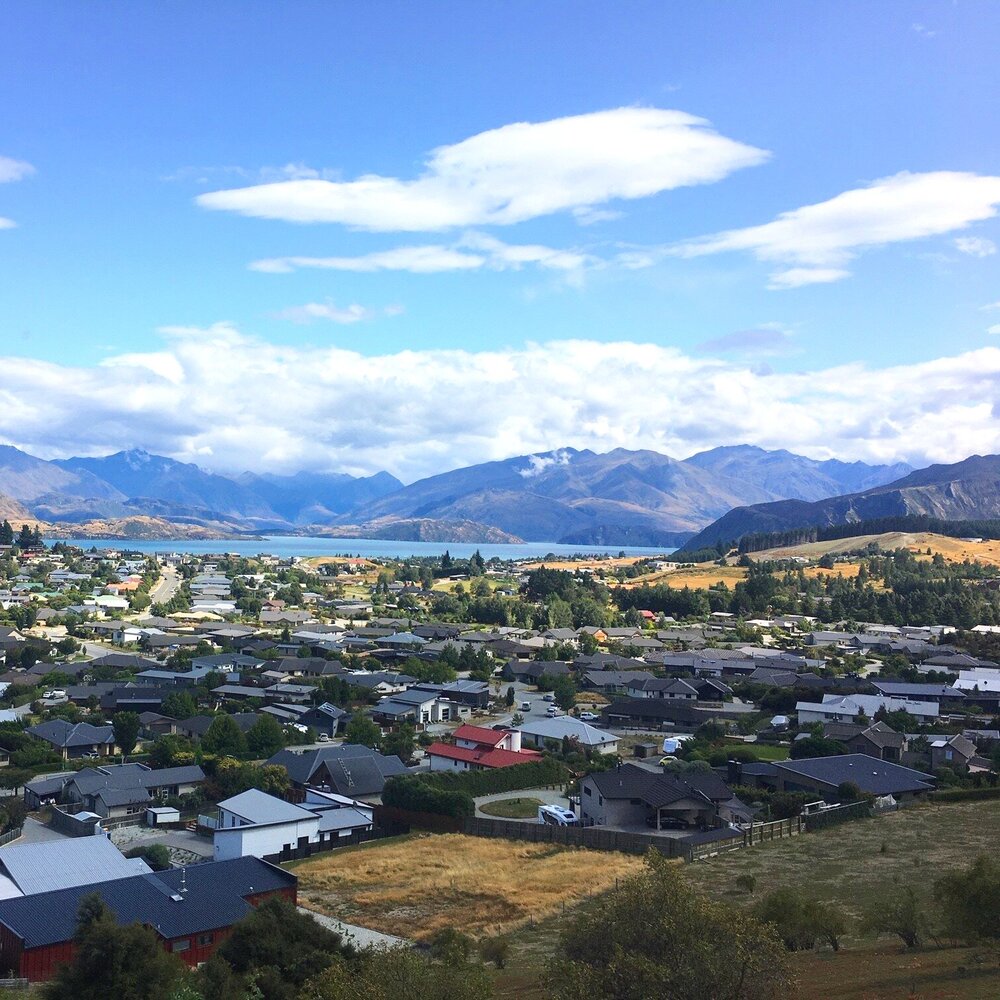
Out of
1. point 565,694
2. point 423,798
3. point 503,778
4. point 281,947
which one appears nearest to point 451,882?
point 423,798

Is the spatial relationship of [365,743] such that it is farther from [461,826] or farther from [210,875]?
[210,875]

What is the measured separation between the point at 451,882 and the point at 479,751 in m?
11.8

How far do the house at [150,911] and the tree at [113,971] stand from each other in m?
2.83

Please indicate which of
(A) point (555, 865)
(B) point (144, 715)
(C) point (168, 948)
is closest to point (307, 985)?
(C) point (168, 948)

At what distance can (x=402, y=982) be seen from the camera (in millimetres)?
9484

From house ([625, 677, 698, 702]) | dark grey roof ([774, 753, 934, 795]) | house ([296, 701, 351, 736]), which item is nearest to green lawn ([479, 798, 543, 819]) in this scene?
dark grey roof ([774, 753, 934, 795])

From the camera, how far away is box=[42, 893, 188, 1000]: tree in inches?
507

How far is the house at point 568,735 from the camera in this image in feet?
118

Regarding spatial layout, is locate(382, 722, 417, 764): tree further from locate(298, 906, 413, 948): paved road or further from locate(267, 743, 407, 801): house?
locate(298, 906, 413, 948): paved road

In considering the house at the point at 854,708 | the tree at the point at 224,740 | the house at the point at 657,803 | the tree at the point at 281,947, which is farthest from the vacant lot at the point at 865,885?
the tree at the point at 224,740

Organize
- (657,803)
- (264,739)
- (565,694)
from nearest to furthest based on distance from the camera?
1. (657,803)
2. (264,739)
3. (565,694)

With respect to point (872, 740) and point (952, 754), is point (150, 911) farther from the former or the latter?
point (952, 754)

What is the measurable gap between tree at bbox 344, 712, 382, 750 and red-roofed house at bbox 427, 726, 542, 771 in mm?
2305

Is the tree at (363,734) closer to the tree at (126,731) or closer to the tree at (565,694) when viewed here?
the tree at (126,731)
